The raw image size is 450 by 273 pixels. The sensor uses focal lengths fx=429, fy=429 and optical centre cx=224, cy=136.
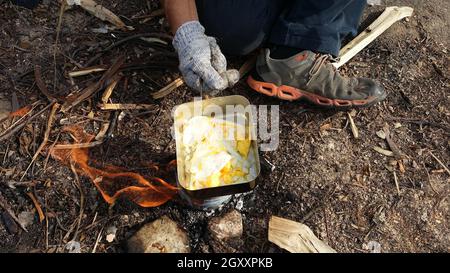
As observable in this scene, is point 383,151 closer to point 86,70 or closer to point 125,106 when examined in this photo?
point 125,106

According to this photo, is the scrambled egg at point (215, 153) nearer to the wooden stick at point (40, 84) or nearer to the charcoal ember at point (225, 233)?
the charcoal ember at point (225, 233)

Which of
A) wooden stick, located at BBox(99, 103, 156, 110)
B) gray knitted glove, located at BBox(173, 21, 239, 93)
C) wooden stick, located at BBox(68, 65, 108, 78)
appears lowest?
wooden stick, located at BBox(99, 103, 156, 110)

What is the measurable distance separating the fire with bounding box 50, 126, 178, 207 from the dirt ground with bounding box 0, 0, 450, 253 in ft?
0.14

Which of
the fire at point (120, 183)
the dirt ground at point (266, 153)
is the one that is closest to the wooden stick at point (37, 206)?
the dirt ground at point (266, 153)

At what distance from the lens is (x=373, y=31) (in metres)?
3.23

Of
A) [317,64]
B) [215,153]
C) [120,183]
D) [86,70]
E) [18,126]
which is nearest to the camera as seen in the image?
[215,153]

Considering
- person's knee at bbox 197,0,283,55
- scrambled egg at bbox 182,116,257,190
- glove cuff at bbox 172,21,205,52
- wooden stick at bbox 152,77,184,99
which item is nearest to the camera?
scrambled egg at bbox 182,116,257,190

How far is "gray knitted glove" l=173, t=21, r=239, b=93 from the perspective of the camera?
2365 mm

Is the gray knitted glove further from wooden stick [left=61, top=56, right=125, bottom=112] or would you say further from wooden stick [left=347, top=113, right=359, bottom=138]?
wooden stick [left=347, top=113, right=359, bottom=138]

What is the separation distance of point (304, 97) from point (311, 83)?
0.11 m

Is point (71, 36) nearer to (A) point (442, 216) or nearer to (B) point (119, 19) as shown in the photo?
(B) point (119, 19)

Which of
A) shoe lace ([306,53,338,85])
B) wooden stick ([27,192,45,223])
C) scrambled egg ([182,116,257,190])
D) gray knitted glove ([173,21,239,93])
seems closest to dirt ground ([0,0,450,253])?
wooden stick ([27,192,45,223])

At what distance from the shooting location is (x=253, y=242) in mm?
2412

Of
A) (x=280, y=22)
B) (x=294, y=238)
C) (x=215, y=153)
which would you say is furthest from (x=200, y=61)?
(x=294, y=238)
